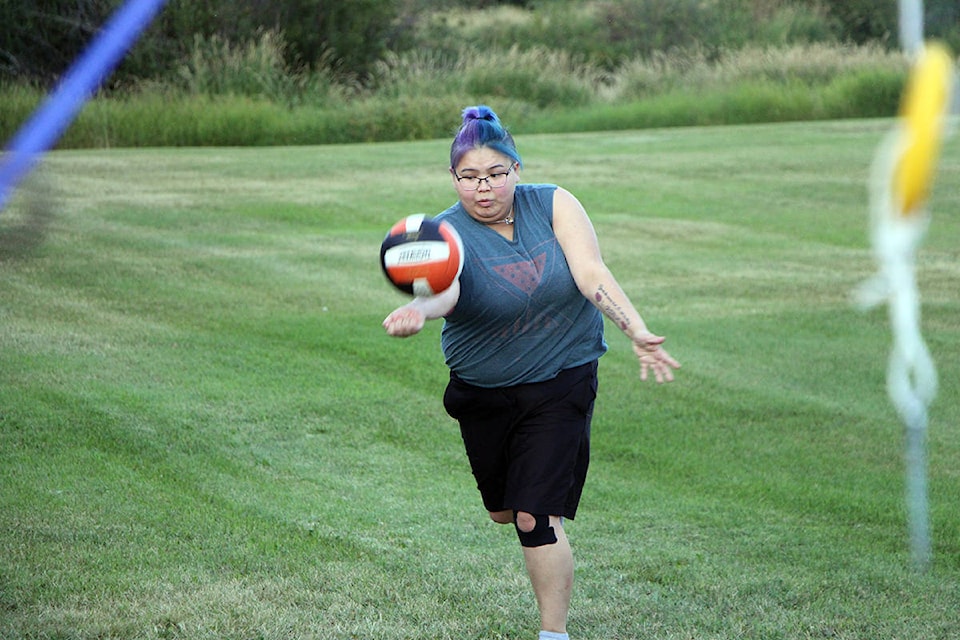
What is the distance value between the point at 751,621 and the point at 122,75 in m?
19.9

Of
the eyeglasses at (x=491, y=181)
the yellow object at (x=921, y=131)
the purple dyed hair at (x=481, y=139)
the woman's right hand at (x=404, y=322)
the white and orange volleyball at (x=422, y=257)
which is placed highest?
the yellow object at (x=921, y=131)

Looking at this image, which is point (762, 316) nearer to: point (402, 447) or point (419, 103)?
point (402, 447)

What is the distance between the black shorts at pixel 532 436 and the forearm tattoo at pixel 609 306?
0.29 m

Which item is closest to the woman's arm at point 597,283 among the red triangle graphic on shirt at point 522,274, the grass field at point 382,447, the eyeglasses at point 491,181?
the red triangle graphic on shirt at point 522,274

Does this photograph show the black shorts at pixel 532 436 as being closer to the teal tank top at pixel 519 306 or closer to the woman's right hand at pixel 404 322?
the teal tank top at pixel 519 306

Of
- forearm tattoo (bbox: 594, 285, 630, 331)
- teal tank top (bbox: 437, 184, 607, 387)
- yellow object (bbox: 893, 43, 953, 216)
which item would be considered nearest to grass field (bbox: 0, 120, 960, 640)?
teal tank top (bbox: 437, 184, 607, 387)

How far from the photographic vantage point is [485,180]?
14.7 ft

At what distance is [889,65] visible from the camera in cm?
2491

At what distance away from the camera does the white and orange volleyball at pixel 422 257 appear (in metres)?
4.28

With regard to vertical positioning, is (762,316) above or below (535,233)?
below

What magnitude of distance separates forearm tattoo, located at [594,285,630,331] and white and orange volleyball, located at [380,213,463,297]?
49 cm

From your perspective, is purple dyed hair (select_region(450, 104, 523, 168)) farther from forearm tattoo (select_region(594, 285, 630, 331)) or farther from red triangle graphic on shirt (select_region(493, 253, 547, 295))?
forearm tattoo (select_region(594, 285, 630, 331))

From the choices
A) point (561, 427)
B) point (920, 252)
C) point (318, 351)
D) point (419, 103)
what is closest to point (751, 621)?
point (561, 427)

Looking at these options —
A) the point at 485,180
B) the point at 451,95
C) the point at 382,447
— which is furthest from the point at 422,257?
the point at 451,95
